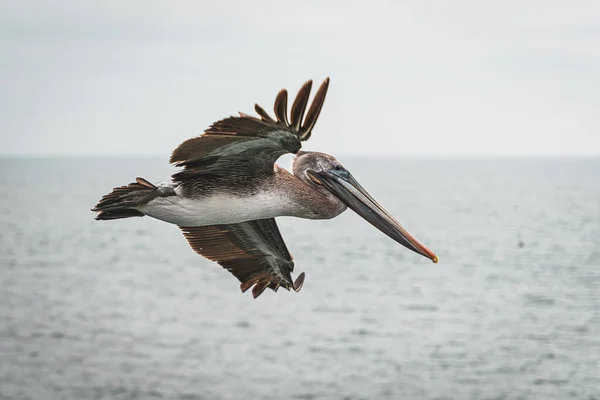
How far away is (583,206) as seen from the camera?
10644 cm

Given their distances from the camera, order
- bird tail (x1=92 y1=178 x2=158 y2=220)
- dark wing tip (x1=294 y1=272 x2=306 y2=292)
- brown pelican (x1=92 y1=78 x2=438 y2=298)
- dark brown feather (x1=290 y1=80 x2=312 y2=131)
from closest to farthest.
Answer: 1. dark brown feather (x1=290 y1=80 x2=312 y2=131)
2. brown pelican (x1=92 y1=78 x2=438 y2=298)
3. bird tail (x1=92 y1=178 x2=158 y2=220)
4. dark wing tip (x1=294 y1=272 x2=306 y2=292)

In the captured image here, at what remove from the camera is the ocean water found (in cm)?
3284

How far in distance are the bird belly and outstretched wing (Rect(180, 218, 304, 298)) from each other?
1027 mm

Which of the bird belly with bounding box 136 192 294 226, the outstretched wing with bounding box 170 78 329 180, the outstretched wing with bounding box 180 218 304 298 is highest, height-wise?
the outstretched wing with bounding box 170 78 329 180

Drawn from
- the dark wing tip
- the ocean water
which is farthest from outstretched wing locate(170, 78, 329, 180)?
the ocean water

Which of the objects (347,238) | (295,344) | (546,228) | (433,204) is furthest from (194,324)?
(433,204)

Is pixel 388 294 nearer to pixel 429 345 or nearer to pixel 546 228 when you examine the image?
pixel 429 345

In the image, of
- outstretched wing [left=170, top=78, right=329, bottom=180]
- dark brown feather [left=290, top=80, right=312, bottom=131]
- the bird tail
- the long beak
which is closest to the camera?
dark brown feather [left=290, top=80, right=312, bottom=131]

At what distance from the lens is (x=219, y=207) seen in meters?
7.64

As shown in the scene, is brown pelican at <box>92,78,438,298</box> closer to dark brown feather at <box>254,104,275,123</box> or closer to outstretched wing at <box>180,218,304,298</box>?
dark brown feather at <box>254,104,275,123</box>

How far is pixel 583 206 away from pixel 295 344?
2988 inches

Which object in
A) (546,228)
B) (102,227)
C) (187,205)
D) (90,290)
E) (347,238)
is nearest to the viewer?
(187,205)

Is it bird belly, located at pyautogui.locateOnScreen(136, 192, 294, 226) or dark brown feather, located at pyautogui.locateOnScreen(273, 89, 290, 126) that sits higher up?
dark brown feather, located at pyautogui.locateOnScreen(273, 89, 290, 126)

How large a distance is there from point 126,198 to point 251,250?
5.34 ft
